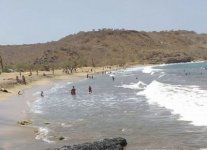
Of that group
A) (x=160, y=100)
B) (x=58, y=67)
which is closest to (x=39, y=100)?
(x=160, y=100)

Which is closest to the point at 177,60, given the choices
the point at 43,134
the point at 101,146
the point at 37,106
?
the point at 37,106

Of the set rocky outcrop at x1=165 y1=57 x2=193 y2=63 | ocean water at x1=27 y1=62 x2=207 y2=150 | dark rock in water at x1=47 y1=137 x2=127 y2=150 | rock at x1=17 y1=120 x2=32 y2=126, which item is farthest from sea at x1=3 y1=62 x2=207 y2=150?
rocky outcrop at x1=165 y1=57 x2=193 y2=63

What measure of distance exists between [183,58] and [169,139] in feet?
591

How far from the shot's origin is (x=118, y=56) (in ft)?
642

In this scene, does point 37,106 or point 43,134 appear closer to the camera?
point 43,134

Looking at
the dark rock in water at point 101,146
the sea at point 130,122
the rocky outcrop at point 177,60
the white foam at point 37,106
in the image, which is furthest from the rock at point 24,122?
the rocky outcrop at point 177,60

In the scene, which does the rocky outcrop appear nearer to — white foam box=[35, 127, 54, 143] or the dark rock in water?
white foam box=[35, 127, 54, 143]

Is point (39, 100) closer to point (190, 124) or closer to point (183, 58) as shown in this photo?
point (190, 124)

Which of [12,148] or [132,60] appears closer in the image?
[12,148]

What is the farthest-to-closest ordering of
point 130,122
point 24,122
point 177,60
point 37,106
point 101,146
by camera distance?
point 177,60 → point 37,106 → point 24,122 → point 130,122 → point 101,146

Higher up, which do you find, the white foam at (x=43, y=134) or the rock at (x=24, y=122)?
the rock at (x=24, y=122)

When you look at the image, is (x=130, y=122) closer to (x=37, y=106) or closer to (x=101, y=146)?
(x=101, y=146)

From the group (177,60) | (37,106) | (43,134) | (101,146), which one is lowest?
(37,106)

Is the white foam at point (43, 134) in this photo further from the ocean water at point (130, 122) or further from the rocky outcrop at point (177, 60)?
the rocky outcrop at point (177, 60)
